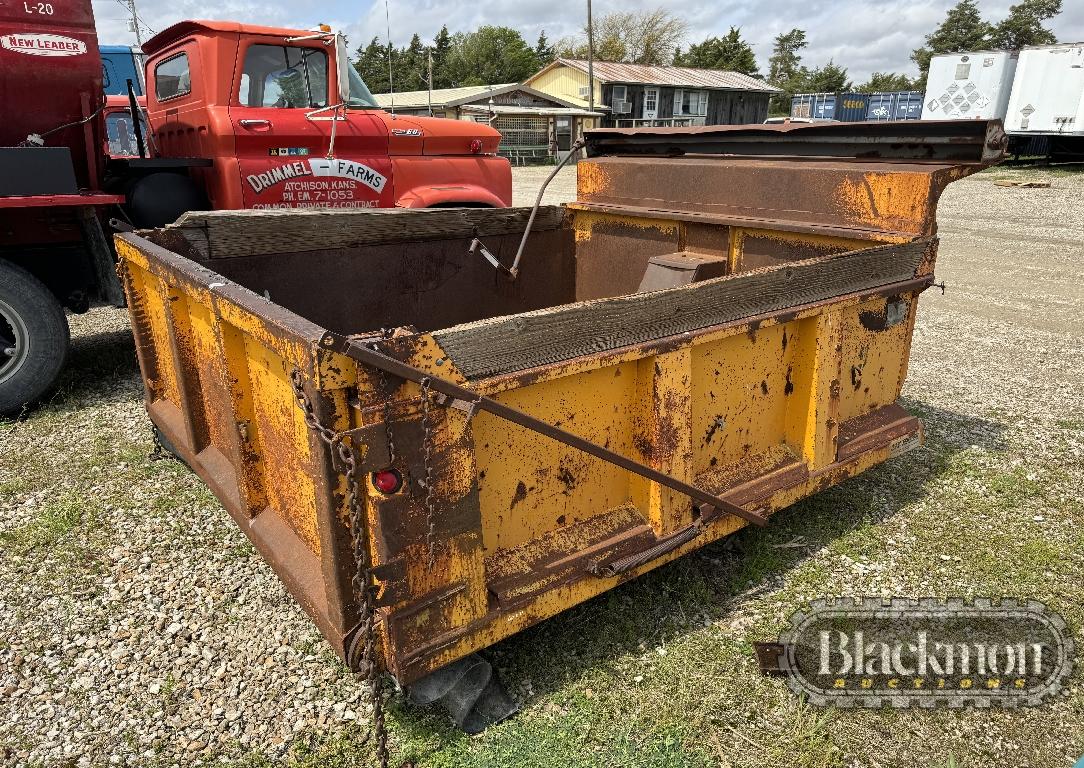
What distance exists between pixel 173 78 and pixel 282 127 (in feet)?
3.87

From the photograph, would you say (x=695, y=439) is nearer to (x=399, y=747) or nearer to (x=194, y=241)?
(x=399, y=747)

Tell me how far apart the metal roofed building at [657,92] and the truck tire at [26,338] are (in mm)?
33452

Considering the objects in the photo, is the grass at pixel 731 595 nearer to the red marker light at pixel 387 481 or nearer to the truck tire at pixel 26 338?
the truck tire at pixel 26 338

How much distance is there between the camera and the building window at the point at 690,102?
40.5 m

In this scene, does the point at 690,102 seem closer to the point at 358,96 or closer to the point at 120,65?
the point at 120,65

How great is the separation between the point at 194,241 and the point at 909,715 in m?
3.33

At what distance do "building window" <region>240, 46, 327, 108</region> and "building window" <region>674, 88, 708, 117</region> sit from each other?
37784 mm

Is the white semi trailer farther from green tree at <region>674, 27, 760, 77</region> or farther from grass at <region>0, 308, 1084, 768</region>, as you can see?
green tree at <region>674, 27, 760, 77</region>

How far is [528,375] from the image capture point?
6.85 feet

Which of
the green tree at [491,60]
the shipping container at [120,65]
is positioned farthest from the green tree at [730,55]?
the shipping container at [120,65]

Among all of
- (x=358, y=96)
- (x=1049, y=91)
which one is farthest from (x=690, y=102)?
(x=358, y=96)

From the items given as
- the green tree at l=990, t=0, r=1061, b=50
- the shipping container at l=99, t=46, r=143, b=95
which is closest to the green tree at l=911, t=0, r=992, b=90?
the green tree at l=990, t=0, r=1061, b=50

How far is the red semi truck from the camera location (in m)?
4.59

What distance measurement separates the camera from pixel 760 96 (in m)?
44.4
